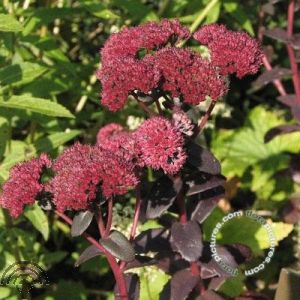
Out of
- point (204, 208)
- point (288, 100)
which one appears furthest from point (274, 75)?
point (204, 208)

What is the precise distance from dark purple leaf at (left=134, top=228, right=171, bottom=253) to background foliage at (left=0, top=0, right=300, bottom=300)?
38 cm

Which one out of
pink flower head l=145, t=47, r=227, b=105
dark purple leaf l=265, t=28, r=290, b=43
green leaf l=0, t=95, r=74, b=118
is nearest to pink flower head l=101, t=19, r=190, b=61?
pink flower head l=145, t=47, r=227, b=105

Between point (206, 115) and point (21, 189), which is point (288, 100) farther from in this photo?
point (21, 189)

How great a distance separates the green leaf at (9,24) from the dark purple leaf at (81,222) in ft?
1.92

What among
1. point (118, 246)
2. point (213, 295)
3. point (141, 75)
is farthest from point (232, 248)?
point (141, 75)

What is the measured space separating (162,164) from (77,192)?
231mm

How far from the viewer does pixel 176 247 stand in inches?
77.9

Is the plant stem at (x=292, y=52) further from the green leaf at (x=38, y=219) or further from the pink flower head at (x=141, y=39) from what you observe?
the green leaf at (x=38, y=219)

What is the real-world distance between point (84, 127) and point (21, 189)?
78.8 inches

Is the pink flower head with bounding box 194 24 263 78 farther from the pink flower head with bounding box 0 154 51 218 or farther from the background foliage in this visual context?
the pink flower head with bounding box 0 154 51 218

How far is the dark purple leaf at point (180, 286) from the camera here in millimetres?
1971

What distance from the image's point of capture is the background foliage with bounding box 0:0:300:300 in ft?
7.86

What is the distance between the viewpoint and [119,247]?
1673mm

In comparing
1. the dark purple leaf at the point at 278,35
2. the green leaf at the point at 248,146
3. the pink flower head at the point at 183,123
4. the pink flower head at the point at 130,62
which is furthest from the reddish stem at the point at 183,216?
the green leaf at the point at 248,146
